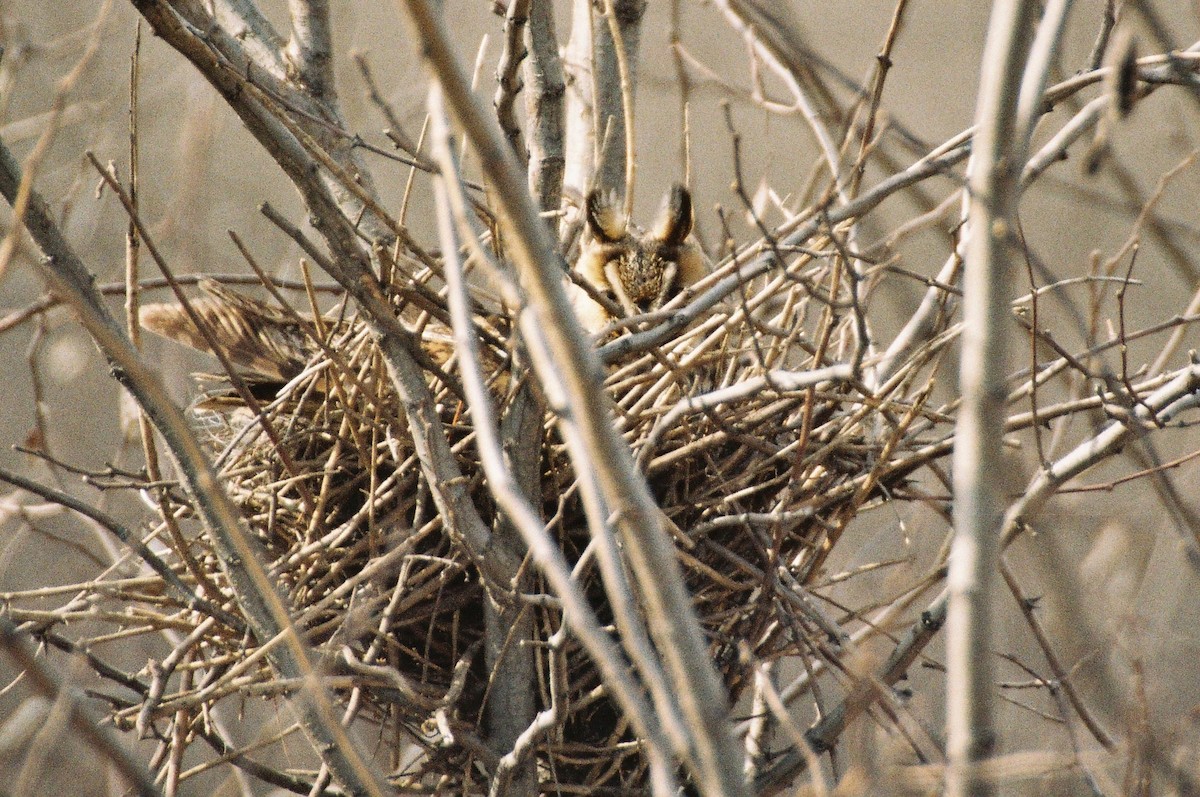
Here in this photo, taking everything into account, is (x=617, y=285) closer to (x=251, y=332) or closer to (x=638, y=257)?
(x=638, y=257)

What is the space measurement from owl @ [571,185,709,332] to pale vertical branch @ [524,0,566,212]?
0.52m

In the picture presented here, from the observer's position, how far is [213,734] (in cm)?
225

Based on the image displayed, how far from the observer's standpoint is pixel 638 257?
257 centimetres

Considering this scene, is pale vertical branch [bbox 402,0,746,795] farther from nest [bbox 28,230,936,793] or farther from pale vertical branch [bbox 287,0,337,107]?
pale vertical branch [bbox 287,0,337,107]

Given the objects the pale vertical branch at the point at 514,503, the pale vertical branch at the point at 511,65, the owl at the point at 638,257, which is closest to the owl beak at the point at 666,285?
the owl at the point at 638,257

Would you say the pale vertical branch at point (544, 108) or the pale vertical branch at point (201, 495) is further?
the pale vertical branch at point (544, 108)

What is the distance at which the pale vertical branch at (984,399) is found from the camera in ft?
3.28

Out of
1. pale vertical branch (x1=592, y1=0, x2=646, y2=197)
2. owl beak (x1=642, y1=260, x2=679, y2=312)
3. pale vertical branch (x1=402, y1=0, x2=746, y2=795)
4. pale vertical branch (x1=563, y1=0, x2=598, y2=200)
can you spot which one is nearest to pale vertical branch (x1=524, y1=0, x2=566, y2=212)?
pale vertical branch (x1=592, y1=0, x2=646, y2=197)

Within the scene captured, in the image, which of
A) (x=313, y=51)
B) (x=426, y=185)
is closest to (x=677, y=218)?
(x=313, y=51)

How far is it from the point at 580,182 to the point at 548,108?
2.52 feet

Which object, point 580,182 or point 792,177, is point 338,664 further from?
point 792,177

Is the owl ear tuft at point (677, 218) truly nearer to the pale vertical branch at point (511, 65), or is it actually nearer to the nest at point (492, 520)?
the nest at point (492, 520)

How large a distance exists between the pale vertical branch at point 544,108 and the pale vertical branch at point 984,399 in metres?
0.99

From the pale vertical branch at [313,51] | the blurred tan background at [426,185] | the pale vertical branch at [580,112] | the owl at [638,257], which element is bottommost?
the owl at [638,257]
